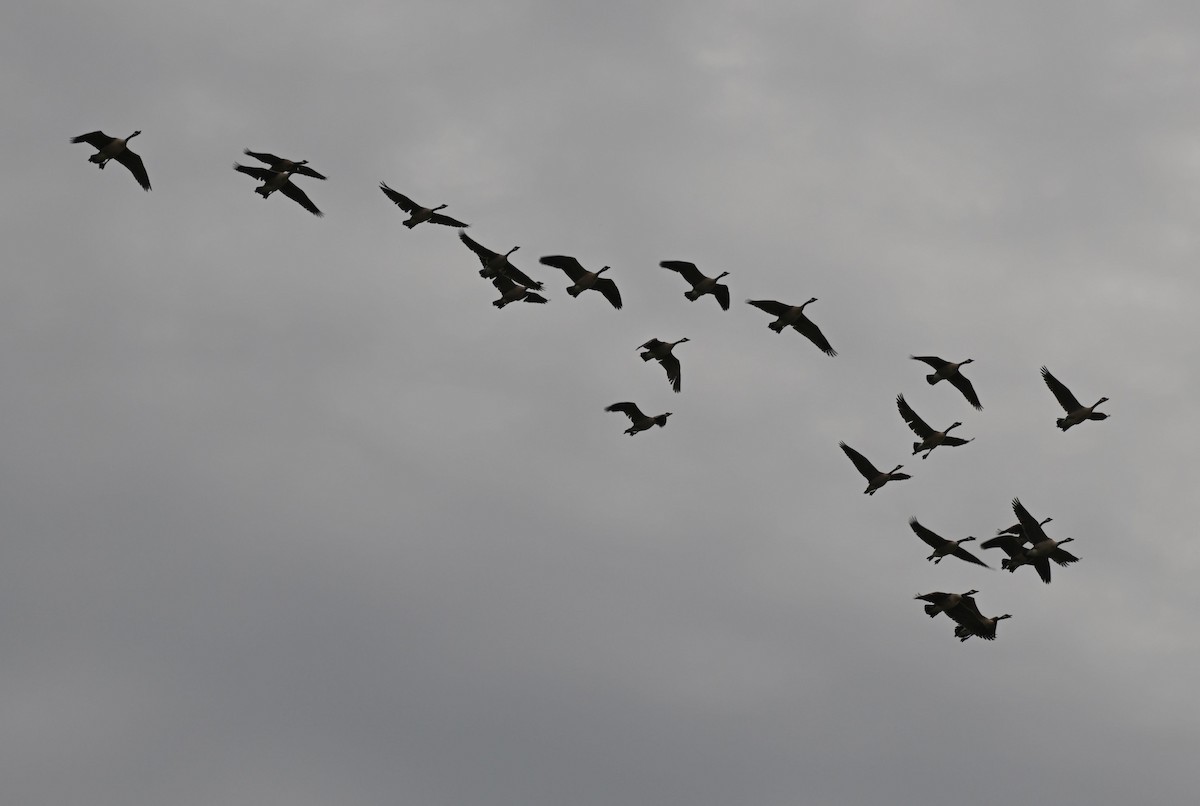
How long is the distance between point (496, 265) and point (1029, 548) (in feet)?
74.1

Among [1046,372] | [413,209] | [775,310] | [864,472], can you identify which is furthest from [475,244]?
[1046,372]

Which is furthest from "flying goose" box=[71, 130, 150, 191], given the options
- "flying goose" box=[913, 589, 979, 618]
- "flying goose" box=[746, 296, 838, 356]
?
"flying goose" box=[913, 589, 979, 618]

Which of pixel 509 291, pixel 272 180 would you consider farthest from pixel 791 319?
pixel 272 180

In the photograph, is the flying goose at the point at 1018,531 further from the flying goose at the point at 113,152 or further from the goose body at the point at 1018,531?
the flying goose at the point at 113,152

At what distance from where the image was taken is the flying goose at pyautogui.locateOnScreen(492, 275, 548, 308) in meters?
59.3

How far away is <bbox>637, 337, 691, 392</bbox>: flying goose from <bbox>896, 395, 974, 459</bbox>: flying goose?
8.53 meters

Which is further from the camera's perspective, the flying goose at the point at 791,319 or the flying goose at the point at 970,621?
the flying goose at the point at 791,319

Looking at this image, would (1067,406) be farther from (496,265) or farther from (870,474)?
(496,265)

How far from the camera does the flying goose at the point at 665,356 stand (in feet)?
194

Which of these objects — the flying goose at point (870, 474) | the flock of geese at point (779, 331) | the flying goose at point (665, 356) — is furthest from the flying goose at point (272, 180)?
the flying goose at point (870, 474)

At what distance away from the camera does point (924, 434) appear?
5906cm

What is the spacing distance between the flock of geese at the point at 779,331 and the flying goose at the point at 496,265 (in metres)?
0.04

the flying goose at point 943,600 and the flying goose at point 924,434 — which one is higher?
the flying goose at point 924,434

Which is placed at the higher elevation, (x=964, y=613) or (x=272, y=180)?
(x=272, y=180)
